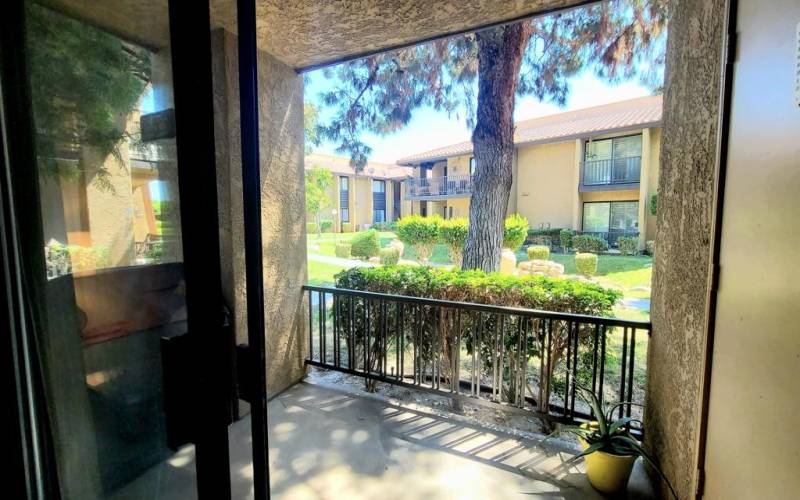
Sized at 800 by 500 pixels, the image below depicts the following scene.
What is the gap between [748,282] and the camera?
113cm

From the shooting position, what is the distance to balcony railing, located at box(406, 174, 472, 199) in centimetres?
1605

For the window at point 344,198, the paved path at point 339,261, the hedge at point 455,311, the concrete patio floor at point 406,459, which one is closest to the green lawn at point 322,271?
the paved path at point 339,261

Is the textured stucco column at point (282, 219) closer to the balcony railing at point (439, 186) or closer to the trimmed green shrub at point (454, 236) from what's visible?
the trimmed green shrub at point (454, 236)

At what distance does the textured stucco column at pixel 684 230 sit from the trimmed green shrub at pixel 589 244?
37.9 feet

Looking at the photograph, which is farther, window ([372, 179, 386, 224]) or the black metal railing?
window ([372, 179, 386, 224])

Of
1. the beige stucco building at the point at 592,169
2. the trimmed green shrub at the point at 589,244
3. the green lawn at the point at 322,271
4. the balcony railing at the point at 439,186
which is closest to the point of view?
the green lawn at the point at 322,271

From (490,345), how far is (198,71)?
8.83 feet

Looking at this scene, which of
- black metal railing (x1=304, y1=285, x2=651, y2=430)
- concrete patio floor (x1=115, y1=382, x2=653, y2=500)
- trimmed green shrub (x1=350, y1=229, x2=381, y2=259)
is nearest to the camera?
concrete patio floor (x1=115, y1=382, x2=653, y2=500)

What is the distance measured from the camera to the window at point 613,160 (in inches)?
484

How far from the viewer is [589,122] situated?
13516 mm

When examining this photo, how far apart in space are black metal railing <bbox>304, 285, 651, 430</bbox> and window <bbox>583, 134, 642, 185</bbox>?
11203mm

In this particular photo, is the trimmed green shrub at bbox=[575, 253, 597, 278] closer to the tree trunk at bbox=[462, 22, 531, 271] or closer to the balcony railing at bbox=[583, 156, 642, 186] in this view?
the balcony railing at bbox=[583, 156, 642, 186]

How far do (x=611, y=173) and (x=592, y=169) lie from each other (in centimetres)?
68

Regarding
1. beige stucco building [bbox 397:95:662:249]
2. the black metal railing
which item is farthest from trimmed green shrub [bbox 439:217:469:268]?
the black metal railing
